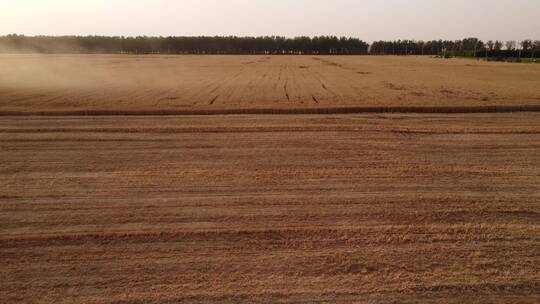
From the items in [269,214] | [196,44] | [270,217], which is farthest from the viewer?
[196,44]

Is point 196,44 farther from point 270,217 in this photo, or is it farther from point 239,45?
point 270,217

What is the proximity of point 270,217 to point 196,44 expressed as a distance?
149847 millimetres

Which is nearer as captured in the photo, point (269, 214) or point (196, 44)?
point (269, 214)

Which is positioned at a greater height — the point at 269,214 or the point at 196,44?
the point at 196,44

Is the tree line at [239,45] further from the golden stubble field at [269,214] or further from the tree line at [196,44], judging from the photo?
the golden stubble field at [269,214]

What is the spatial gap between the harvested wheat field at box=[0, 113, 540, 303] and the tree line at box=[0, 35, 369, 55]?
132998 mm

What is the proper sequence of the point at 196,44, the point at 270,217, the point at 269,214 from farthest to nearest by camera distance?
the point at 196,44
the point at 269,214
the point at 270,217

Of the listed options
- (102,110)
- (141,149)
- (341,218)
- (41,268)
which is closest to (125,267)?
(41,268)

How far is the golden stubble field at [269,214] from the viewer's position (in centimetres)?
449

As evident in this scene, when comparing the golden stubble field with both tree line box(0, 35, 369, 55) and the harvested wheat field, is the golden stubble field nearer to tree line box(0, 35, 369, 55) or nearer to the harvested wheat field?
the harvested wheat field

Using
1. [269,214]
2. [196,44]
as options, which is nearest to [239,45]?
[196,44]

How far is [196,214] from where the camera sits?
20.2 feet

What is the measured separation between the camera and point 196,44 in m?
148

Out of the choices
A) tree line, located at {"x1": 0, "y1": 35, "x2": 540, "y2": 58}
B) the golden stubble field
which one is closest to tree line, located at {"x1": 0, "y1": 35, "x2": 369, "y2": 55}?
tree line, located at {"x1": 0, "y1": 35, "x2": 540, "y2": 58}
